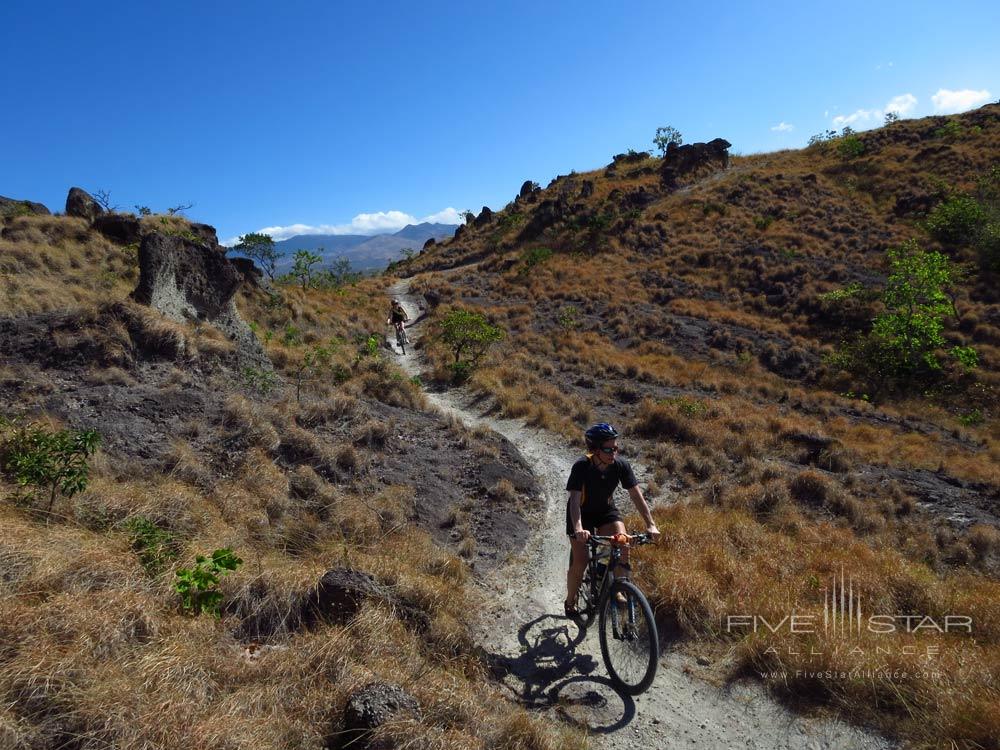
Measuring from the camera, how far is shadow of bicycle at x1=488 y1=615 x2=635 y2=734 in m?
4.51

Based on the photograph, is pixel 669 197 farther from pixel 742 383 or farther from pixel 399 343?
pixel 399 343

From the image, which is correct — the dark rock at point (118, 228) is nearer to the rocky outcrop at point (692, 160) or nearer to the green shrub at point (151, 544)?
the green shrub at point (151, 544)

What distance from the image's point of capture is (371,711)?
334 cm

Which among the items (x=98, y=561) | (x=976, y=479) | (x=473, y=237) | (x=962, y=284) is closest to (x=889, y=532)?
(x=976, y=479)

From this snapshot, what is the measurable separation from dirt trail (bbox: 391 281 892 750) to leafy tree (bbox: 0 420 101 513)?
15.0 ft

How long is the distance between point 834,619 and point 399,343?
59.5ft

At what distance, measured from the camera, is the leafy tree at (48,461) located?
525cm

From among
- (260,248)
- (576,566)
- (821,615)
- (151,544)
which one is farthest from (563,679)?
(260,248)

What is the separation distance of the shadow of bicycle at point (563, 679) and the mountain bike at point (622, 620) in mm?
197

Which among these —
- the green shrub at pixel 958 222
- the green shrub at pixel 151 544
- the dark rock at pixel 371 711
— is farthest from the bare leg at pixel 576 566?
the green shrub at pixel 958 222

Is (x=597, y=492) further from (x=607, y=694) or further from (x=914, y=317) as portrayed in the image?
(x=914, y=317)

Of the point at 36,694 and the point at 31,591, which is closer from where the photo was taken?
the point at 36,694

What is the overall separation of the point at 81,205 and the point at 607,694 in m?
24.4

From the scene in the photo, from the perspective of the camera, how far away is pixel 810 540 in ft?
28.8
